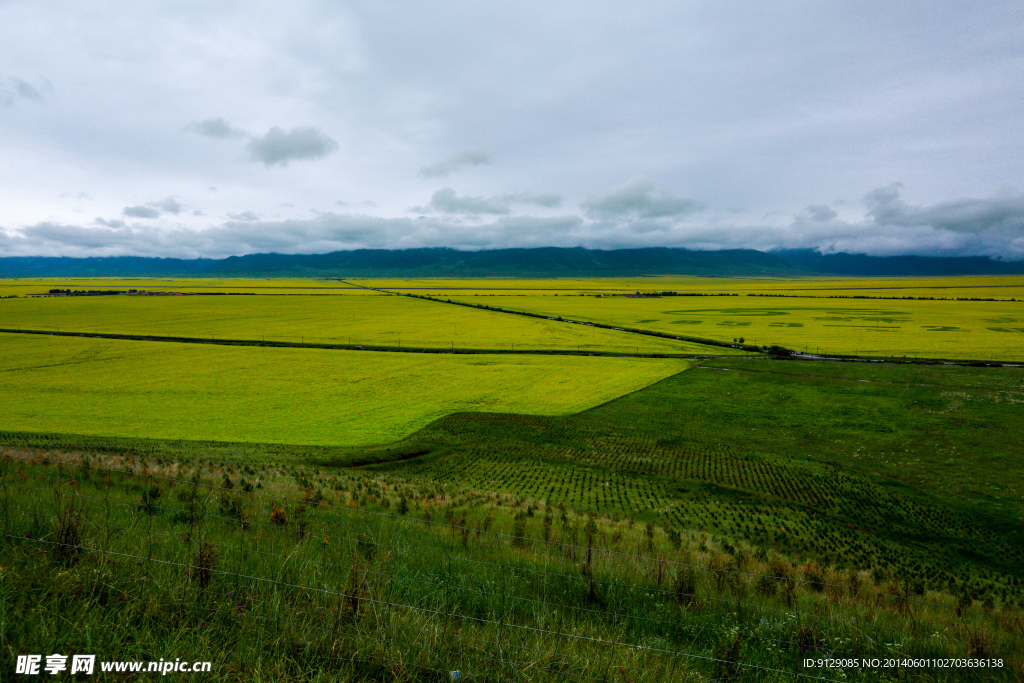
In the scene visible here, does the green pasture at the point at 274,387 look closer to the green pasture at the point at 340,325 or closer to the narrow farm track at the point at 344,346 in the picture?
the narrow farm track at the point at 344,346

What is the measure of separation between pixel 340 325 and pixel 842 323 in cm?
8886

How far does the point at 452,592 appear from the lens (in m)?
5.17

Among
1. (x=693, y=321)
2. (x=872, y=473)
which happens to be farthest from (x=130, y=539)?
(x=693, y=321)

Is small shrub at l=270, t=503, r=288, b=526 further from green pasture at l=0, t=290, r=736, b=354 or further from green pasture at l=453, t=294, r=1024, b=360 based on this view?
green pasture at l=453, t=294, r=1024, b=360

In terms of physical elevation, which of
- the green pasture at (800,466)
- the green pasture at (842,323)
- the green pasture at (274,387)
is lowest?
the green pasture at (800,466)

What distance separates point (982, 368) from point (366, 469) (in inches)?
2364

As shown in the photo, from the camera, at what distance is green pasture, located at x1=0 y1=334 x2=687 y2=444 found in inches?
1147

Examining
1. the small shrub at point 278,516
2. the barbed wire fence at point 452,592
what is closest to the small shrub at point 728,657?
the barbed wire fence at point 452,592

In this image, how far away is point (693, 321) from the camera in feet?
292

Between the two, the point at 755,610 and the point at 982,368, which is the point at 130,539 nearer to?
the point at 755,610

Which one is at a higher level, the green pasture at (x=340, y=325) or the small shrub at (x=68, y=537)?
the small shrub at (x=68, y=537)

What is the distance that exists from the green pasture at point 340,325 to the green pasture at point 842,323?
13.9 meters

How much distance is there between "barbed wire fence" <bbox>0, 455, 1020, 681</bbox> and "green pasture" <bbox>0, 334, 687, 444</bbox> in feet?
71.3

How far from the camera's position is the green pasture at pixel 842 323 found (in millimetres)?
58938
